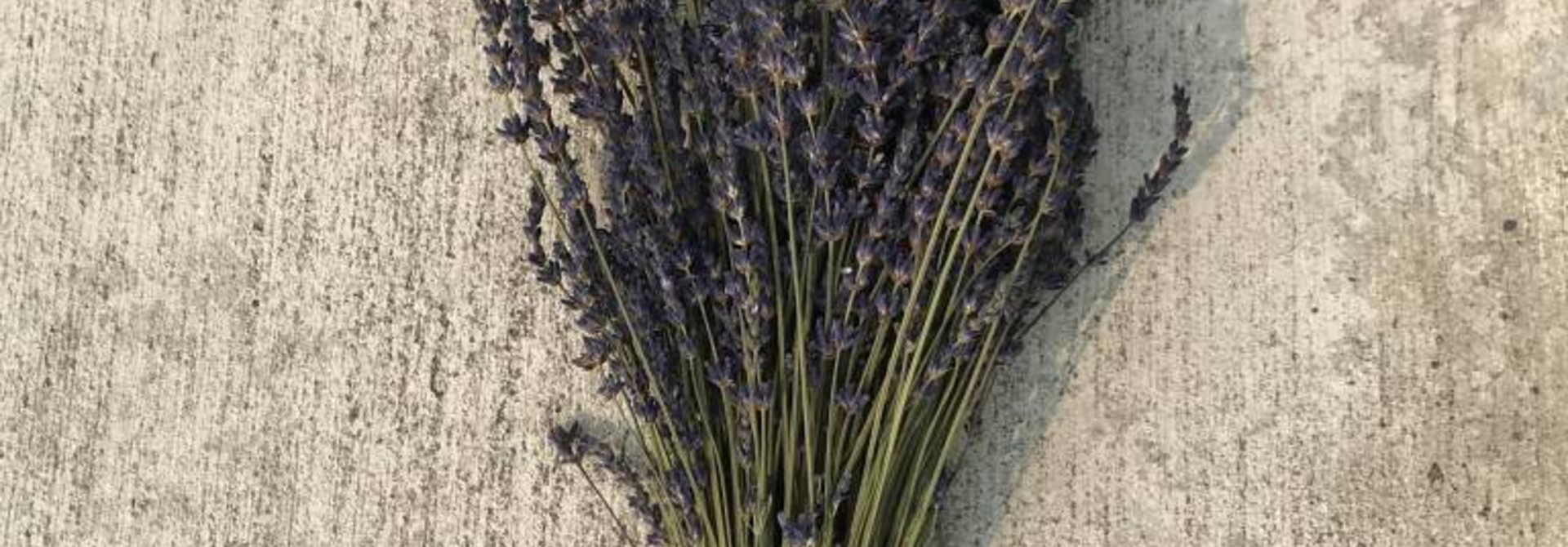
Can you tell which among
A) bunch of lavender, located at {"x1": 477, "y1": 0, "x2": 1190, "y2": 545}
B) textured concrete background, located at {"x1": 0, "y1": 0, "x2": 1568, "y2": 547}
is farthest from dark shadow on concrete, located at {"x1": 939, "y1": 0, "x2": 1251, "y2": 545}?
bunch of lavender, located at {"x1": 477, "y1": 0, "x2": 1190, "y2": 545}

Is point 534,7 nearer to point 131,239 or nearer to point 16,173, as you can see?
point 131,239

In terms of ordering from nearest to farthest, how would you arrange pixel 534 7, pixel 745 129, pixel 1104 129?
pixel 745 129 < pixel 534 7 < pixel 1104 129

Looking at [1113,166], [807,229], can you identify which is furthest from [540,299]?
[1113,166]

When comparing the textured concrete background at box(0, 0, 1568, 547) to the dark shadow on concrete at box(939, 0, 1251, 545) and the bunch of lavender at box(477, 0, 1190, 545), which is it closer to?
the dark shadow on concrete at box(939, 0, 1251, 545)

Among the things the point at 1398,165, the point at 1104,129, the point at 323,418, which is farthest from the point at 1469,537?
the point at 323,418

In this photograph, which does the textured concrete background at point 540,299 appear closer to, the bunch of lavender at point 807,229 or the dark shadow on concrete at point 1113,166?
the dark shadow on concrete at point 1113,166

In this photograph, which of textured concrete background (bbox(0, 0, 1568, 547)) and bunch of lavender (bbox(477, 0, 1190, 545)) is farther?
textured concrete background (bbox(0, 0, 1568, 547))

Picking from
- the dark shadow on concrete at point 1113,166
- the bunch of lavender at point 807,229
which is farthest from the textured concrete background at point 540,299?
the bunch of lavender at point 807,229

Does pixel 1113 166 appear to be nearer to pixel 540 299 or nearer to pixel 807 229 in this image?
pixel 807 229
